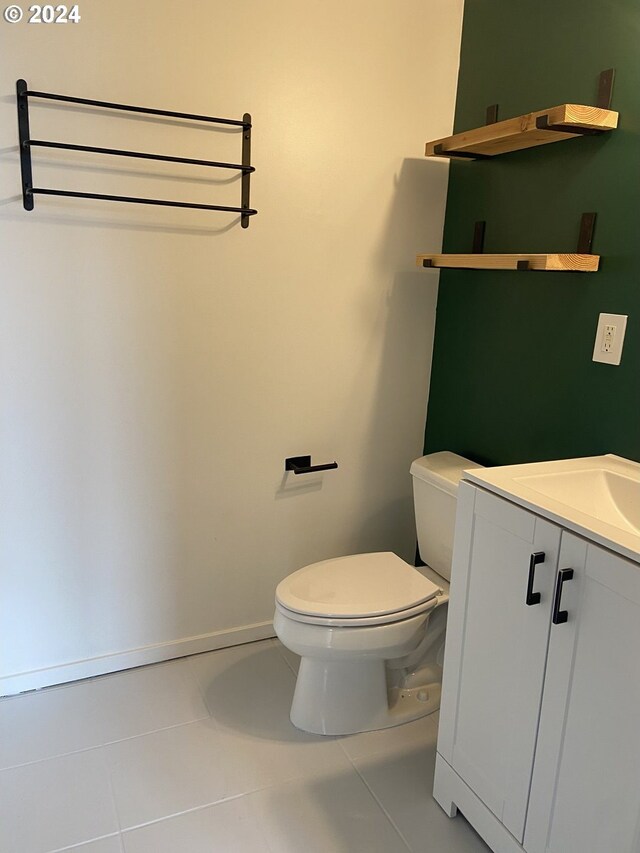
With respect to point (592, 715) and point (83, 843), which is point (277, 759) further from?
point (592, 715)

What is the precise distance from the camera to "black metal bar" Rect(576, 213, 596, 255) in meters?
1.79

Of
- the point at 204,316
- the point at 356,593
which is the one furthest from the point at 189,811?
the point at 204,316

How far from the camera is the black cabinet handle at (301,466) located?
239cm

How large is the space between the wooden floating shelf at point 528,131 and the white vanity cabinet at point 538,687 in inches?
37.8

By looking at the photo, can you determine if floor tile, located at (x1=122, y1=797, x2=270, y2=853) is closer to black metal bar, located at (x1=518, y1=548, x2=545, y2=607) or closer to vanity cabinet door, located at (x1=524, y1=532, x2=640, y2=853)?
vanity cabinet door, located at (x1=524, y1=532, x2=640, y2=853)

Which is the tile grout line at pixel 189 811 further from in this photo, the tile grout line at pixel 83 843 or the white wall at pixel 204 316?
the white wall at pixel 204 316

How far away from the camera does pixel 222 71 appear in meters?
1.99

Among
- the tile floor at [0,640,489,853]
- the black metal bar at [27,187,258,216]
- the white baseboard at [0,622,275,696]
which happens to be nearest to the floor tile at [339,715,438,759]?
the tile floor at [0,640,489,853]

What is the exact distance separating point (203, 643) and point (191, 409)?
87cm

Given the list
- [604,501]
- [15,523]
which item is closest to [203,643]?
[15,523]

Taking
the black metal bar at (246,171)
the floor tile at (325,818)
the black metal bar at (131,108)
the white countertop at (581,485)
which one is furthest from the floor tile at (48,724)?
the black metal bar at (131,108)

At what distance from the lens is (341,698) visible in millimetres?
2020

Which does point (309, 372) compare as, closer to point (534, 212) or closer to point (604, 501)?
point (534, 212)

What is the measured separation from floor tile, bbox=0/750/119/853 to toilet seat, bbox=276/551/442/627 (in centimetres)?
67
